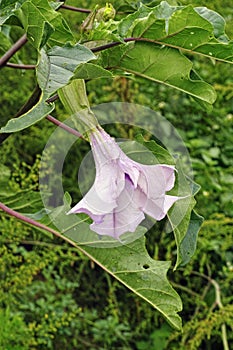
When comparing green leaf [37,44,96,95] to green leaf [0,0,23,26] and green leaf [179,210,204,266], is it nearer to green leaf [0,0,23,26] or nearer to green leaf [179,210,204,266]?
green leaf [0,0,23,26]

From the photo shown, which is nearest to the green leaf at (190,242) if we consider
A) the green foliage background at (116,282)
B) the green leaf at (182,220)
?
the green leaf at (182,220)

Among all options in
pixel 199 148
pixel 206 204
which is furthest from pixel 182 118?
pixel 206 204

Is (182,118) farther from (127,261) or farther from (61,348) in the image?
(127,261)

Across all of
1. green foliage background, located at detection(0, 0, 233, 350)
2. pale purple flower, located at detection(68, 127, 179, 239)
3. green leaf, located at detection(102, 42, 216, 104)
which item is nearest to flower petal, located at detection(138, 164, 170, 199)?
pale purple flower, located at detection(68, 127, 179, 239)

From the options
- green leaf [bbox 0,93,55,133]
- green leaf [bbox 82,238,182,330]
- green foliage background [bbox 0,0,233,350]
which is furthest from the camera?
green foliage background [bbox 0,0,233,350]

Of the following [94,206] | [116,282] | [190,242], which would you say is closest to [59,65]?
[94,206]
